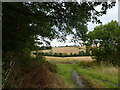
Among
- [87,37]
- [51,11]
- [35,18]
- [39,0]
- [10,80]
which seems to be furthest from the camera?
[87,37]

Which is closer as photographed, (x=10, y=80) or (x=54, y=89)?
(x=10, y=80)

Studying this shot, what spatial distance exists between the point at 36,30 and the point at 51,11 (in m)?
1.91

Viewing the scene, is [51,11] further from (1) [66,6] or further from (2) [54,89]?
(2) [54,89]

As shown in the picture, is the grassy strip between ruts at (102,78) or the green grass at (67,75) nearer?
the grassy strip between ruts at (102,78)

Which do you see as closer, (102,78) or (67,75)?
(102,78)

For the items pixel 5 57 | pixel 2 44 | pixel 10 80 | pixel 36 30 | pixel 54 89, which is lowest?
pixel 54 89

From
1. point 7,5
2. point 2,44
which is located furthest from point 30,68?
point 7,5

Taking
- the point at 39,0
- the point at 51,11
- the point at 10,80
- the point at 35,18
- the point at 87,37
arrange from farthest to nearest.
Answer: the point at 87,37, the point at 35,18, the point at 51,11, the point at 39,0, the point at 10,80

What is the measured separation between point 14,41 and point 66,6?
2.20 meters

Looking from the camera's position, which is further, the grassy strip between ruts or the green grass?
the green grass

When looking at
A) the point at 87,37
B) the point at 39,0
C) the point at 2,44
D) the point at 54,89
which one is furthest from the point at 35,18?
the point at 54,89

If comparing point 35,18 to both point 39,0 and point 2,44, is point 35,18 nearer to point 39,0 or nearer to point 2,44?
point 39,0

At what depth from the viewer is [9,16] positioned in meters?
6.19

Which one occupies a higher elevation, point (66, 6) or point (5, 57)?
point (66, 6)
